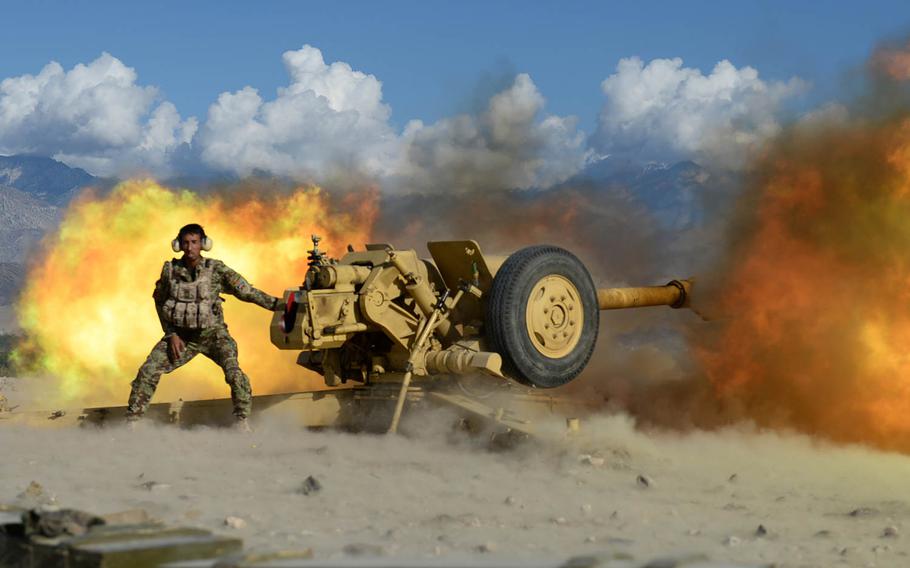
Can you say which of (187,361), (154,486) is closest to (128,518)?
(154,486)

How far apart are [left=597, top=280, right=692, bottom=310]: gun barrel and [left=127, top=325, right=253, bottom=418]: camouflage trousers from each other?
392 cm

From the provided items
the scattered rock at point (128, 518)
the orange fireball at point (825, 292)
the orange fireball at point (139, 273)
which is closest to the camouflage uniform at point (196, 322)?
the scattered rock at point (128, 518)

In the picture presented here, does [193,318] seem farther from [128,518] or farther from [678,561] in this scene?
[678,561]

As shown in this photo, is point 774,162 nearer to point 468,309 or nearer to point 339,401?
point 468,309

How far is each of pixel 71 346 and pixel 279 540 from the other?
38.8 ft

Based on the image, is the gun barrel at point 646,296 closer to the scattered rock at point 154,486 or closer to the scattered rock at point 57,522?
the scattered rock at point 154,486

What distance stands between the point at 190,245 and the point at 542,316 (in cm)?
352

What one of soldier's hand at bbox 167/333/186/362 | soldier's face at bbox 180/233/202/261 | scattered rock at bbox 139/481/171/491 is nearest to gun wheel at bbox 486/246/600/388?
soldier's face at bbox 180/233/202/261

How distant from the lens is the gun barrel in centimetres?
1359

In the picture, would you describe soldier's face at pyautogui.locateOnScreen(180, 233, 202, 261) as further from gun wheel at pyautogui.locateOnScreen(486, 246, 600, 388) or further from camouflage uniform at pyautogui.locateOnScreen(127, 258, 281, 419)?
gun wheel at pyautogui.locateOnScreen(486, 246, 600, 388)

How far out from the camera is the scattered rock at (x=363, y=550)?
259 inches

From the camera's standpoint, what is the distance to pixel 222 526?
741 cm

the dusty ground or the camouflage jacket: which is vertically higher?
the camouflage jacket

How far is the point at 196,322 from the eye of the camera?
38.0 ft
